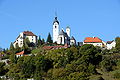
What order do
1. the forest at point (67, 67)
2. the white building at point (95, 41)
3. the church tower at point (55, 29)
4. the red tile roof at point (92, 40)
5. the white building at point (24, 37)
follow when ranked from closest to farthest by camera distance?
the forest at point (67, 67)
the white building at point (95, 41)
the red tile roof at point (92, 40)
the white building at point (24, 37)
the church tower at point (55, 29)

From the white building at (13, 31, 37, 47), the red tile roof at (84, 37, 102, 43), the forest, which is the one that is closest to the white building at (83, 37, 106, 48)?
the red tile roof at (84, 37, 102, 43)

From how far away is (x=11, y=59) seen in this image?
42750 mm

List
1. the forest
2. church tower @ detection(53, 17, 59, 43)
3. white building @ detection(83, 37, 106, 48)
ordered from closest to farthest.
A: the forest, white building @ detection(83, 37, 106, 48), church tower @ detection(53, 17, 59, 43)

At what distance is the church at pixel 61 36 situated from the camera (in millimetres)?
53156

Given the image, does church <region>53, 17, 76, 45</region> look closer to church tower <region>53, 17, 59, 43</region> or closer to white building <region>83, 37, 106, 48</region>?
church tower <region>53, 17, 59, 43</region>

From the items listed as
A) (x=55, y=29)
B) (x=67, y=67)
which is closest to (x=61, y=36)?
(x=55, y=29)

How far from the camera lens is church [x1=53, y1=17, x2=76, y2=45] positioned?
2093 inches

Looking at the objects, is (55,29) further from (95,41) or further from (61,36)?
(95,41)

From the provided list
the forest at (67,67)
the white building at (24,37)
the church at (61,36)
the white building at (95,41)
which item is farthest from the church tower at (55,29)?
the forest at (67,67)

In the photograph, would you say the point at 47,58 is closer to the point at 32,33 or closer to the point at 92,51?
the point at 92,51

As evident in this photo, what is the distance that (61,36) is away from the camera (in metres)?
53.1

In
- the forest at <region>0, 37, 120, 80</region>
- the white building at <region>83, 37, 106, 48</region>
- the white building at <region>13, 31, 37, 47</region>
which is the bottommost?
the forest at <region>0, 37, 120, 80</region>

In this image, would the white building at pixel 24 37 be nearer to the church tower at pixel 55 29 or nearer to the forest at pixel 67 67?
the church tower at pixel 55 29

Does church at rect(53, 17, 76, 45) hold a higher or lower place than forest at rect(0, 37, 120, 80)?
higher
